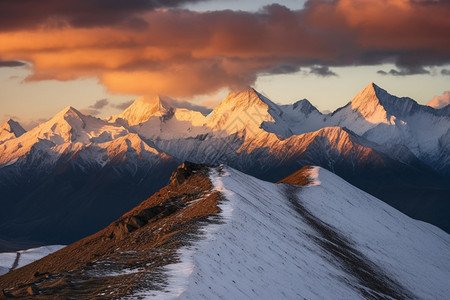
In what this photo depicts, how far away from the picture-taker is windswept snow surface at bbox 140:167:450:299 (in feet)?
188

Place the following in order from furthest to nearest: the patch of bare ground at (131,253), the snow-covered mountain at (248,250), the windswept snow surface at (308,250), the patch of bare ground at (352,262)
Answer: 1. the patch of bare ground at (352,262)
2. the windswept snow surface at (308,250)
3. the snow-covered mountain at (248,250)
4. the patch of bare ground at (131,253)

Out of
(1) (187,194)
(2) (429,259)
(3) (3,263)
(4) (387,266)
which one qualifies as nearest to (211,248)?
(1) (187,194)

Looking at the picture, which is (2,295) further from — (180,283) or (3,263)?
(3,263)

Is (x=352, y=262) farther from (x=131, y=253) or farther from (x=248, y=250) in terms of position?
(x=131, y=253)

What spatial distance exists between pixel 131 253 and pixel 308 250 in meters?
27.3

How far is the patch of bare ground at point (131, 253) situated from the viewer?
4812 cm

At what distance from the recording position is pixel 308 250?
83.9 meters

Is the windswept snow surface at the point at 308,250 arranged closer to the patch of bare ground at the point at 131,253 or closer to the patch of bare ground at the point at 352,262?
the patch of bare ground at the point at 352,262

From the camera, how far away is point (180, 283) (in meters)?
49.2

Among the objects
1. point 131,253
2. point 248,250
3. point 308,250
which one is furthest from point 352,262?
point 131,253

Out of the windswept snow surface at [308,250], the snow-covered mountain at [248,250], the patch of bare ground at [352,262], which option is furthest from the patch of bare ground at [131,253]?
the patch of bare ground at [352,262]

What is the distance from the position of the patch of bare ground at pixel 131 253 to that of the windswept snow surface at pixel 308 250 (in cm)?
164

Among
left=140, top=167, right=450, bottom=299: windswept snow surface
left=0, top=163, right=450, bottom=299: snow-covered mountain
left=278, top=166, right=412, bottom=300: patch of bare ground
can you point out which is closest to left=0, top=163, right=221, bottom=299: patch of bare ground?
left=0, top=163, right=450, bottom=299: snow-covered mountain

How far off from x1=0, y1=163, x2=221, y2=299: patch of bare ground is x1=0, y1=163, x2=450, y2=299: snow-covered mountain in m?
0.13
